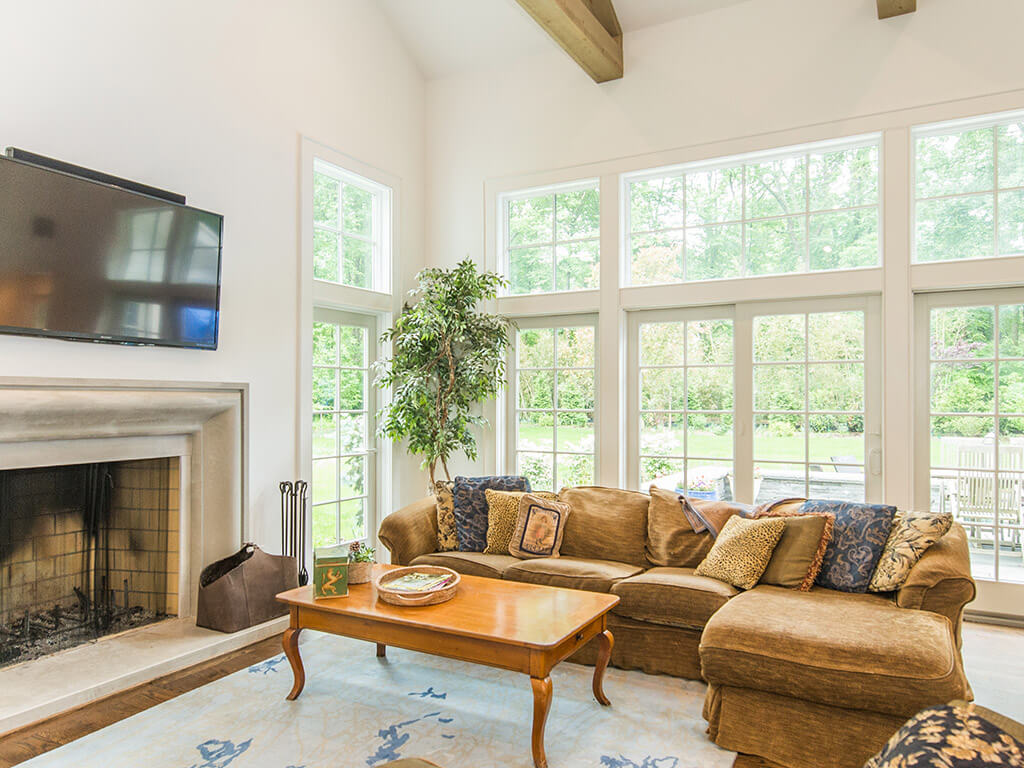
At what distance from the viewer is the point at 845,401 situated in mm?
4047

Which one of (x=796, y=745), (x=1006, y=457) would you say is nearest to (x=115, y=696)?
(x=796, y=745)

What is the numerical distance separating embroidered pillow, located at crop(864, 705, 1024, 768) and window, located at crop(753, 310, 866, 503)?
3.13m

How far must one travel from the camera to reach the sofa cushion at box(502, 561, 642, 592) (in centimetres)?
323

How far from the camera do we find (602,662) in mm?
2709

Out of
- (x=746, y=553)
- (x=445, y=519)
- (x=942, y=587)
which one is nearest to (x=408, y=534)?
(x=445, y=519)

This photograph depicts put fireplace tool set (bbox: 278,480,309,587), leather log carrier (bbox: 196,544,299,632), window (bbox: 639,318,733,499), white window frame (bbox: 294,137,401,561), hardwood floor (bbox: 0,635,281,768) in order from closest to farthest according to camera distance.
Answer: hardwood floor (bbox: 0,635,281,768) → leather log carrier (bbox: 196,544,299,632) → fireplace tool set (bbox: 278,480,309,587) → white window frame (bbox: 294,137,401,561) → window (bbox: 639,318,733,499)

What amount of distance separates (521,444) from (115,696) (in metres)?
2.96

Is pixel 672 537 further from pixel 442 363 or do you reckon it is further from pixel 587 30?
pixel 587 30

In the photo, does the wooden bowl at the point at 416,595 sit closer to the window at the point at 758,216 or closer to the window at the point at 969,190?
the window at the point at 758,216

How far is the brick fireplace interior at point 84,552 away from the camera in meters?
3.05

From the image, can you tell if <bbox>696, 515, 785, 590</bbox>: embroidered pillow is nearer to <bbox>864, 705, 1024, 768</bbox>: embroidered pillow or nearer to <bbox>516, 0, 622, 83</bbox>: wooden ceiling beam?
<bbox>864, 705, 1024, 768</bbox>: embroidered pillow

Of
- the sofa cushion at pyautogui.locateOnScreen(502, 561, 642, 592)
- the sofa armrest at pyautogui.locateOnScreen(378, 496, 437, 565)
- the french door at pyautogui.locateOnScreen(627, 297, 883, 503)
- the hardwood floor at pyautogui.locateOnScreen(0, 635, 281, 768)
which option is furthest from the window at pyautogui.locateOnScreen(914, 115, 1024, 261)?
the hardwood floor at pyautogui.locateOnScreen(0, 635, 281, 768)

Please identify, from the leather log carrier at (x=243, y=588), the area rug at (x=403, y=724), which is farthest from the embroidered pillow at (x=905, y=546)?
the leather log carrier at (x=243, y=588)

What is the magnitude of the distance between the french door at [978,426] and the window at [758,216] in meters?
0.56
